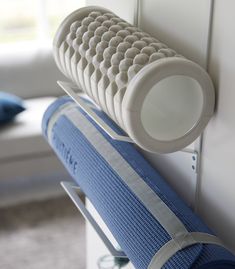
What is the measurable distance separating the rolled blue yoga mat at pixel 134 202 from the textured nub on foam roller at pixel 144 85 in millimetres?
141

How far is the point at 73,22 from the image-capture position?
1.25 meters

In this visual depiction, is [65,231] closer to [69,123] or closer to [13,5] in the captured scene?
[69,123]

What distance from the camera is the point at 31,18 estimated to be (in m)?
3.74

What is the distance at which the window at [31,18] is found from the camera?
3.68 meters

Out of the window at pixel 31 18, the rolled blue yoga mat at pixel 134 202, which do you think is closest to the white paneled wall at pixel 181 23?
the rolled blue yoga mat at pixel 134 202

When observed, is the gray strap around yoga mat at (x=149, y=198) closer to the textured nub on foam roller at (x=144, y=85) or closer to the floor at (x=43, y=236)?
the textured nub on foam roller at (x=144, y=85)

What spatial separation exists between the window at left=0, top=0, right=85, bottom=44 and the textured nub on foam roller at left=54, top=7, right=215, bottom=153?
2594 millimetres

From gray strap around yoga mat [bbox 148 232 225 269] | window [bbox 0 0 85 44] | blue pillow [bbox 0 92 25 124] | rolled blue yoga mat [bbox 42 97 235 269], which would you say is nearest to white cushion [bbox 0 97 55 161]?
blue pillow [bbox 0 92 25 124]

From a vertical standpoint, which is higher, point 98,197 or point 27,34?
point 98,197

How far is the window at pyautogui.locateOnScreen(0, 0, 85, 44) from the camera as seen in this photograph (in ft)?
12.1

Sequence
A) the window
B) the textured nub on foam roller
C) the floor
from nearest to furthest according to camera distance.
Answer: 1. the textured nub on foam roller
2. the floor
3. the window

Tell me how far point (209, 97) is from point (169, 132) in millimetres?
98

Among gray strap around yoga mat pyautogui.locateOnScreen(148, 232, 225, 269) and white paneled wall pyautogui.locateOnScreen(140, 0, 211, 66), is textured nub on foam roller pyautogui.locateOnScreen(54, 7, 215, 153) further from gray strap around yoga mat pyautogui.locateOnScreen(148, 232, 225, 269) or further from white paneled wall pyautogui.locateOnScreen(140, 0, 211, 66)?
gray strap around yoga mat pyautogui.locateOnScreen(148, 232, 225, 269)

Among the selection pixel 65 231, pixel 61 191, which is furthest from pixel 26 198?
pixel 65 231
